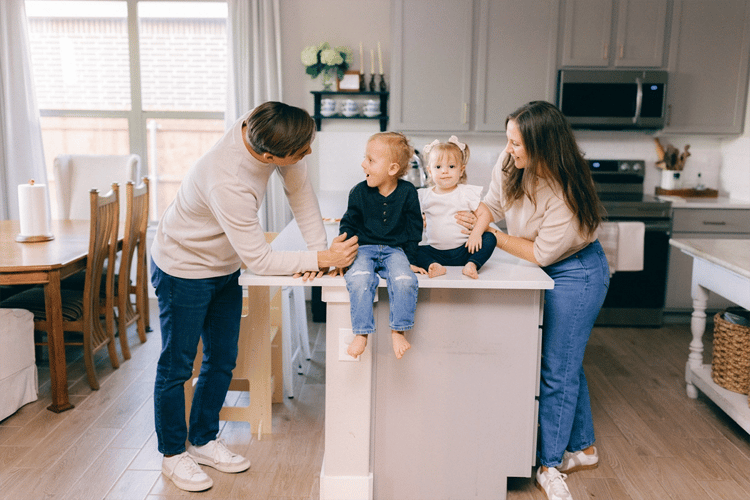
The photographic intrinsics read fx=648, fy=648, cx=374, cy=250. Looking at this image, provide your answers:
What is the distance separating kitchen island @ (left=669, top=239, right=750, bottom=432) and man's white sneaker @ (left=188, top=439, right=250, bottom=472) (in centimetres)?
200

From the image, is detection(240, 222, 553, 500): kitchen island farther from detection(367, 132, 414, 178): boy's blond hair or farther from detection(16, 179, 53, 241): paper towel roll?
detection(16, 179, 53, 241): paper towel roll

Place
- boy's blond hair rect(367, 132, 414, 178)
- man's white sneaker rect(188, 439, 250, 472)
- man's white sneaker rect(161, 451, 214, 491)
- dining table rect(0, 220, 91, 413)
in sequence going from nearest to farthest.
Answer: boy's blond hair rect(367, 132, 414, 178)
man's white sneaker rect(161, 451, 214, 491)
man's white sneaker rect(188, 439, 250, 472)
dining table rect(0, 220, 91, 413)

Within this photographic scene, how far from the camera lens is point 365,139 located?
4555mm

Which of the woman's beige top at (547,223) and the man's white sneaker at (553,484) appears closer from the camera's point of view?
the woman's beige top at (547,223)

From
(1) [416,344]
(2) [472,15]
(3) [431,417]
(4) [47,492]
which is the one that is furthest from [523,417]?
(2) [472,15]

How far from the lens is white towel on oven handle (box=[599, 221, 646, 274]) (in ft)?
11.7

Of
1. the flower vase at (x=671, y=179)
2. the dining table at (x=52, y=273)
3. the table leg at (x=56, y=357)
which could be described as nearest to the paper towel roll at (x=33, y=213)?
the dining table at (x=52, y=273)

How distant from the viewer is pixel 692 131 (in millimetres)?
4316

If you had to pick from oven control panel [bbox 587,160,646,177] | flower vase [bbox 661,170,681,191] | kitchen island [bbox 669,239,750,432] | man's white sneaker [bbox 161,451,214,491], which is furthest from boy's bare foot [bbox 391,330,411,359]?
flower vase [bbox 661,170,681,191]

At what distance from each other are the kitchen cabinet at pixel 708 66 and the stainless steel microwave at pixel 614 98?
0.48 feet

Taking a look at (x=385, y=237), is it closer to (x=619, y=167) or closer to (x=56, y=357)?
(x=56, y=357)

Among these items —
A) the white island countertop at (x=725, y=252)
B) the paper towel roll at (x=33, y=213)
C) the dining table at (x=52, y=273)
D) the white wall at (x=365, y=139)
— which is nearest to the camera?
the white island countertop at (x=725, y=252)

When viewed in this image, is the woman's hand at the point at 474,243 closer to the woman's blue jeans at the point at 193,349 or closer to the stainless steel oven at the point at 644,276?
the woman's blue jeans at the point at 193,349

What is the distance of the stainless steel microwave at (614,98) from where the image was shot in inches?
165
